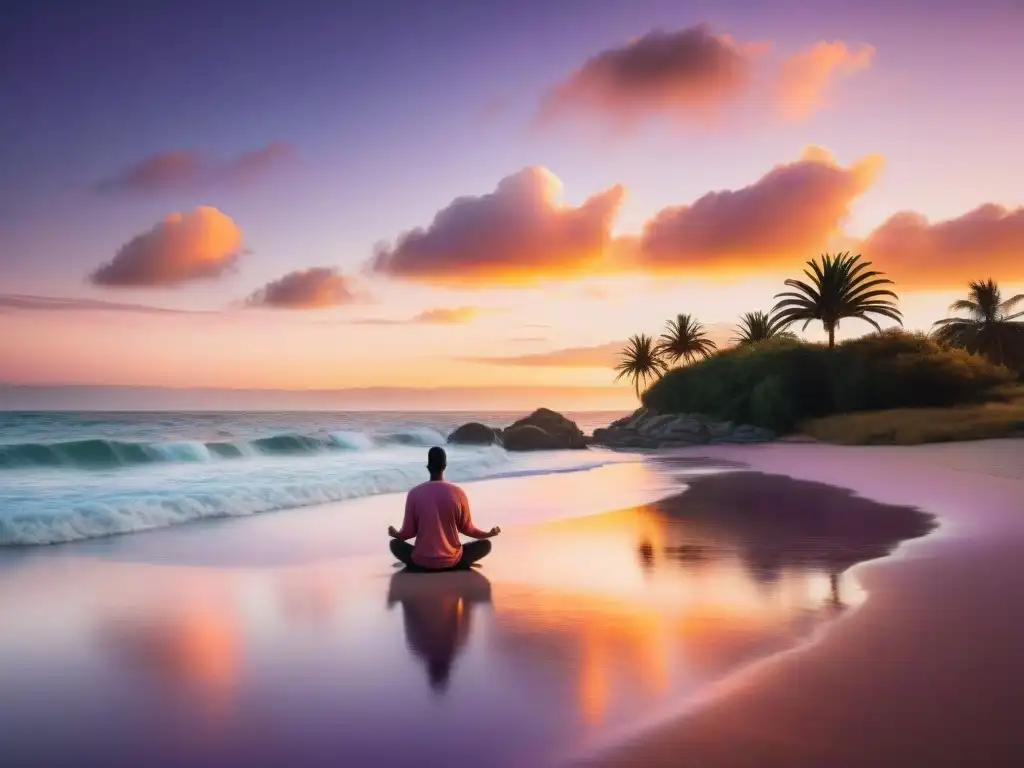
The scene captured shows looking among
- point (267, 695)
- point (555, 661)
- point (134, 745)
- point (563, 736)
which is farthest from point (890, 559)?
point (134, 745)

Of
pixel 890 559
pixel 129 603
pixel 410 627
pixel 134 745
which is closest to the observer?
pixel 134 745

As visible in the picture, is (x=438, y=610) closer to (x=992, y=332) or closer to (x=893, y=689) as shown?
(x=893, y=689)

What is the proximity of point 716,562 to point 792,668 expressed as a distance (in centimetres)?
419

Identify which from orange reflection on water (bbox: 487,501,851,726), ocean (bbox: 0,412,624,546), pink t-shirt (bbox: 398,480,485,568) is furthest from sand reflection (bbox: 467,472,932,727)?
ocean (bbox: 0,412,624,546)

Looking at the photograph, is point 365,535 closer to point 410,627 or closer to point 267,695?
point 410,627

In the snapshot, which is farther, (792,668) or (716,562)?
(716,562)

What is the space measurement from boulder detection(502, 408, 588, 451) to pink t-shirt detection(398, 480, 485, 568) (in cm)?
3866

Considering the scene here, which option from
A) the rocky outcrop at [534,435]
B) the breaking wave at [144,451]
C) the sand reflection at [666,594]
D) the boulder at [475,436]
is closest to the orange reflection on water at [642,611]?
the sand reflection at [666,594]

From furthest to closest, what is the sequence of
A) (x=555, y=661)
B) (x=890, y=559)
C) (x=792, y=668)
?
(x=890, y=559) → (x=555, y=661) → (x=792, y=668)

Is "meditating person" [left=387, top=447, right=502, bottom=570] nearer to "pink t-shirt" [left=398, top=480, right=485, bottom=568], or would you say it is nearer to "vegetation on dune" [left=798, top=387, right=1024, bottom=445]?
"pink t-shirt" [left=398, top=480, right=485, bottom=568]

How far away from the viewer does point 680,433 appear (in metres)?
48.1

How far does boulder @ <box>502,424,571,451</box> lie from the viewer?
157 ft

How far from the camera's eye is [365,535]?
41.2 ft

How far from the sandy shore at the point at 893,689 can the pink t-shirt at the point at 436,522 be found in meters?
4.41
